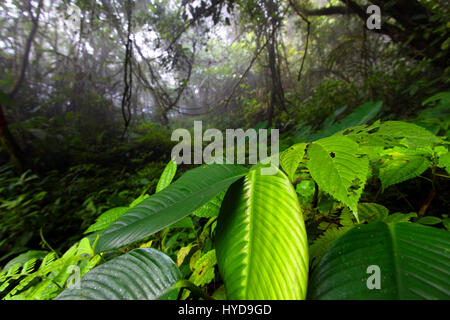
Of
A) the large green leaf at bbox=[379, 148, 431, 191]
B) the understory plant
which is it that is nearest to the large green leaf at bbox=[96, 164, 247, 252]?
the understory plant

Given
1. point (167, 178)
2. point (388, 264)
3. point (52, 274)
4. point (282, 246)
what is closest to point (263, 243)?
point (282, 246)

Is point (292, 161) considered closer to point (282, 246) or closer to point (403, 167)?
point (282, 246)

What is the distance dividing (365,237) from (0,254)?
1.98 meters

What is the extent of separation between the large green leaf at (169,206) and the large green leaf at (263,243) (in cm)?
4

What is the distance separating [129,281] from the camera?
0.23 meters

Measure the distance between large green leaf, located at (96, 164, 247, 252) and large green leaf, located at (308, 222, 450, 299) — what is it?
0.15 m

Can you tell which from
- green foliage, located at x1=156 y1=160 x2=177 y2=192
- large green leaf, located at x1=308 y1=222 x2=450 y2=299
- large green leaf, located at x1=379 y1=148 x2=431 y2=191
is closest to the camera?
large green leaf, located at x1=308 y1=222 x2=450 y2=299

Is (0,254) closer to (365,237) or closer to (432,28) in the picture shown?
(365,237)

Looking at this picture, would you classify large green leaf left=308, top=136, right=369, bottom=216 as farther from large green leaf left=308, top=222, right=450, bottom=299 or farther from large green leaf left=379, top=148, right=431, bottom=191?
large green leaf left=379, top=148, right=431, bottom=191

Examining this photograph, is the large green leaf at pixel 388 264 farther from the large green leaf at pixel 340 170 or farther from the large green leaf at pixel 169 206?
the large green leaf at pixel 169 206

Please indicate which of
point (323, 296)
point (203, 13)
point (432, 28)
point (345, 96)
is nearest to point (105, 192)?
point (203, 13)

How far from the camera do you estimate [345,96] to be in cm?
204

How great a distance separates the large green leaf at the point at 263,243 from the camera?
0.56ft

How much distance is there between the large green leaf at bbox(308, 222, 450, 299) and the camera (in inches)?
6.5
